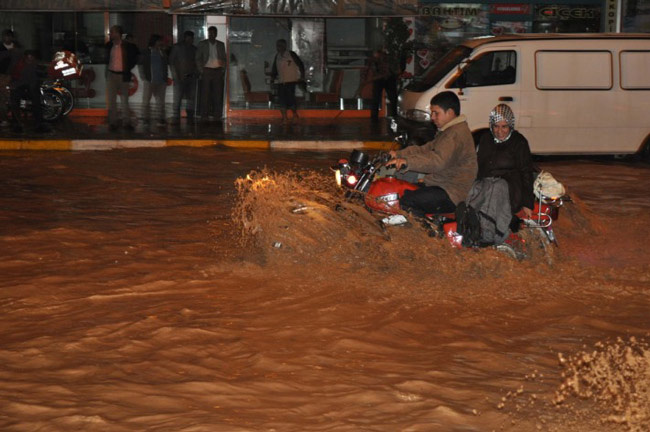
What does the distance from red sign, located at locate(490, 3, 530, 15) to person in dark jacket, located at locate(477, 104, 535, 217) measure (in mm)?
16089

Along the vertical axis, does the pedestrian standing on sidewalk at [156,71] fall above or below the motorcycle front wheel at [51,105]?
above

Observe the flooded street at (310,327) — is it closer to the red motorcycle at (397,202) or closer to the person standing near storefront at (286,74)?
the red motorcycle at (397,202)

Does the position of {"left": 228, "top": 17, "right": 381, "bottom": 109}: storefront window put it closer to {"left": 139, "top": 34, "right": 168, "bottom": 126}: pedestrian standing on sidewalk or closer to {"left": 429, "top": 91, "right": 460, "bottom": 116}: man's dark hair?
{"left": 139, "top": 34, "right": 168, "bottom": 126}: pedestrian standing on sidewalk

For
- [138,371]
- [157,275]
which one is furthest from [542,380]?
[157,275]

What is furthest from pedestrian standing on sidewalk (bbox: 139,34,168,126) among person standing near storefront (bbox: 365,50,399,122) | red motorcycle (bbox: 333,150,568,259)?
red motorcycle (bbox: 333,150,568,259)

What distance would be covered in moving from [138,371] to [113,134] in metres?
13.7

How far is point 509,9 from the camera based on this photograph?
2355 cm

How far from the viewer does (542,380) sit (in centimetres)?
566

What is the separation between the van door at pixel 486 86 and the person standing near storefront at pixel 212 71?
7.80 m

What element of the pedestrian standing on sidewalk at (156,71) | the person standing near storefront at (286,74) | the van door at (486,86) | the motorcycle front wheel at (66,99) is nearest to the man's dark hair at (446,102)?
the van door at (486,86)

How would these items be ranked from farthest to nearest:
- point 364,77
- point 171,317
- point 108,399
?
point 364,77, point 171,317, point 108,399

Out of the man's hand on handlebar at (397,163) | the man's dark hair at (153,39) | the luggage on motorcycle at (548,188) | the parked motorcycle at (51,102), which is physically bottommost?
the luggage on motorcycle at (548,188)

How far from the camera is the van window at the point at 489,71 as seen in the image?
15359 mm

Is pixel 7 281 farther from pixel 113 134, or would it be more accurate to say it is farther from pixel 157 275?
pixel 113 134
